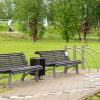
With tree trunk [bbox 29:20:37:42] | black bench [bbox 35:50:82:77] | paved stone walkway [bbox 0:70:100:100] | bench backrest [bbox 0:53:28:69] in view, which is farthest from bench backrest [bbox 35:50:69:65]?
tree trunk [bbox 29:20:37:42]

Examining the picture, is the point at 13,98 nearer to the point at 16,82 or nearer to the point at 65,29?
the point at 16,82

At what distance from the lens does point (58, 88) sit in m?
12.0

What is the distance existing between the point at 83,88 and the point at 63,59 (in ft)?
13.4

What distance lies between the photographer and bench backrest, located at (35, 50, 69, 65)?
15.0 metres

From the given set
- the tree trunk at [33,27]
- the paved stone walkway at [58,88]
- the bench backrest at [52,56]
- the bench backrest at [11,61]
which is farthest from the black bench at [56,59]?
the tree trunk at [33,27]

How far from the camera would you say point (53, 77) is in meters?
14.5

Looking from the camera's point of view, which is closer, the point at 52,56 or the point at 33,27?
the point at 52,56

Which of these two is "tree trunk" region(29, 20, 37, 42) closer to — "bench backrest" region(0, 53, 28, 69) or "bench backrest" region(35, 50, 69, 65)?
"bench backrest" region(35, 50, 69, 65)

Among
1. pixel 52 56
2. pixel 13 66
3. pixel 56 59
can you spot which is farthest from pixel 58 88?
pixel 56 59

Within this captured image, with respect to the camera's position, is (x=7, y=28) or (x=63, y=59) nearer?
(x=63, y=59)

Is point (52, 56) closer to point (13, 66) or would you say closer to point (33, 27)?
point (13, 66)

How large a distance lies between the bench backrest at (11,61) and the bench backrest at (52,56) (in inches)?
49.0

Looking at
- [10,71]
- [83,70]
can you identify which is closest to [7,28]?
[83,70]

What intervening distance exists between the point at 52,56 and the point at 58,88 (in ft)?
11.4
